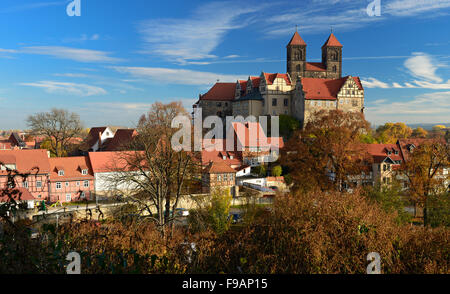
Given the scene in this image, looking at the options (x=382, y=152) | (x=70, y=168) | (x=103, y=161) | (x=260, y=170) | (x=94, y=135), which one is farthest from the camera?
(x=94, y=135)

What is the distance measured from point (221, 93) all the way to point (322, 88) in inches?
742

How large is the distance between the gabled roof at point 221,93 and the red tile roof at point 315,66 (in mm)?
14662

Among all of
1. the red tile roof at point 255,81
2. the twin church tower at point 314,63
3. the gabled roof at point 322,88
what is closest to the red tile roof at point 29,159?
the gabled roof at point 322,88

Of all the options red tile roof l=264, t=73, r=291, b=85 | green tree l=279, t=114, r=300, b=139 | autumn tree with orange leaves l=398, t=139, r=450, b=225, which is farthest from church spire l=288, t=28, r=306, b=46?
autumn tree with orange leaves l=398, t=139, r=450, b=225

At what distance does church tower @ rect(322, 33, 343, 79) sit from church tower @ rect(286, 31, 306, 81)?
5.37 meters

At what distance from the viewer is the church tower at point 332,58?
71688mm

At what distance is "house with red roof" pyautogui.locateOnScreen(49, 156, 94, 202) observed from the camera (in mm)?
34562

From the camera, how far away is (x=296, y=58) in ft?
228

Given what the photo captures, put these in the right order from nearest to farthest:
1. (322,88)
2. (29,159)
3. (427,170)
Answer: (427,170) < (29,159) < (322,88)

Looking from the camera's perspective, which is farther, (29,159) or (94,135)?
(94,135)

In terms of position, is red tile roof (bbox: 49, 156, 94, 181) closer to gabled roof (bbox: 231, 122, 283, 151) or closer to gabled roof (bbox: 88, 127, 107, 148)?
gabled roof (bbox: 231, 122, 283, 151)

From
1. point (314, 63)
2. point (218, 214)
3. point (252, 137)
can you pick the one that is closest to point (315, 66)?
point (314, 63)

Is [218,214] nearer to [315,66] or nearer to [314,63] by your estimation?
[315,66]
